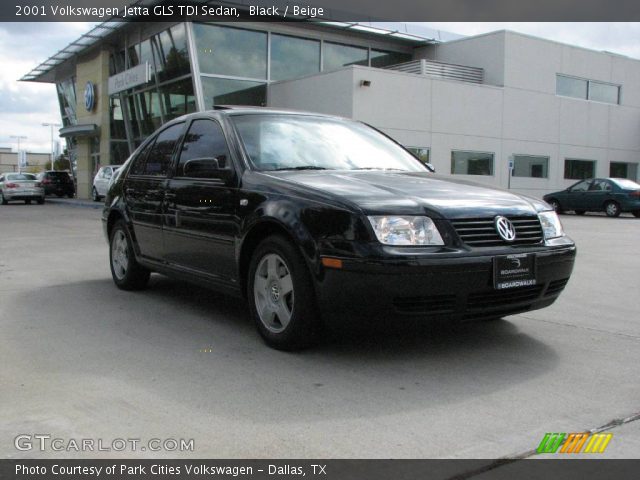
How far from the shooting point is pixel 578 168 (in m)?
30.3

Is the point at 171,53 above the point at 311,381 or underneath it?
above

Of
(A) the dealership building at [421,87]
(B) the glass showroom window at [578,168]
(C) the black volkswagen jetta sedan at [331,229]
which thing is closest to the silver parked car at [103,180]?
(A) the dealership building at [421,87]

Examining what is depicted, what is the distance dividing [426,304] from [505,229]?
A: 77 cm

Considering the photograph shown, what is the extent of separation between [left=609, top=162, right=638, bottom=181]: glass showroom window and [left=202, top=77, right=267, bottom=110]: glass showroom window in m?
16.9

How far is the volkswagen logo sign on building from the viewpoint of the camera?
35675 millimetres

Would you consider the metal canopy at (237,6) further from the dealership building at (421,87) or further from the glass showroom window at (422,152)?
the glass showroom window at (422,152)

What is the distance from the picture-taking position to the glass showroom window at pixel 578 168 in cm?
2989

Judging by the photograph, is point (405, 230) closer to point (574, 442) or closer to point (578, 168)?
point (574, 442)

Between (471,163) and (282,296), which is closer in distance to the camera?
(282,296)

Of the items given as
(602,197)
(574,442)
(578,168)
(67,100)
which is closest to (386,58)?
(578,168)

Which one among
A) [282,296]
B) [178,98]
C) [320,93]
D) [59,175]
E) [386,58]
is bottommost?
[282,296]

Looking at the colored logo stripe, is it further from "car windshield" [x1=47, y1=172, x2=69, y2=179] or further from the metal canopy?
"car windshield" [x1=47, y1=172, x2=69, y2=179]

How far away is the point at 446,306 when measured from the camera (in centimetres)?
409

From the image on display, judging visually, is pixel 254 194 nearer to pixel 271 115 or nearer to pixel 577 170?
pixel 271 115
